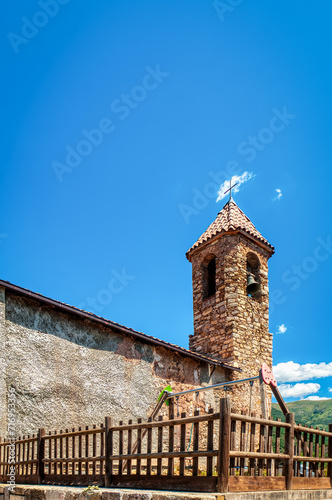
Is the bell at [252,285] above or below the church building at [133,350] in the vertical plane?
above

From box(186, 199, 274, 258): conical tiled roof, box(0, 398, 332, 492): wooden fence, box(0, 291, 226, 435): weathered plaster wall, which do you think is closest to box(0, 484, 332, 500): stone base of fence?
box(0, 398, 332, 492): wooden fence

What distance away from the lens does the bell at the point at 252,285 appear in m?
13.6

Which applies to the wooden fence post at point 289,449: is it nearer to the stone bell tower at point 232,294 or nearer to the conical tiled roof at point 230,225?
the stone bell tower at point 232,294

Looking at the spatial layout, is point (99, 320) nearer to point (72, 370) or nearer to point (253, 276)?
point (72, 370)

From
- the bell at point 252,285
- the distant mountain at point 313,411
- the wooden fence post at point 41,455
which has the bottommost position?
the distant mountain at point 313,411

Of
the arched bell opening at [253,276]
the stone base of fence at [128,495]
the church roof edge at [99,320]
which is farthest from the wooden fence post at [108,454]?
the arched bell opening at [253,276]

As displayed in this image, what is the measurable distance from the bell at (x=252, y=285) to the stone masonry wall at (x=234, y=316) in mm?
174

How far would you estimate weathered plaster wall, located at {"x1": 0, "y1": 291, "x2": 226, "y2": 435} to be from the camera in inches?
325

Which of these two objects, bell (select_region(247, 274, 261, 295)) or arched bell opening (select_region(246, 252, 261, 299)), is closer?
bell (select_region(247, 274, 261, 295))

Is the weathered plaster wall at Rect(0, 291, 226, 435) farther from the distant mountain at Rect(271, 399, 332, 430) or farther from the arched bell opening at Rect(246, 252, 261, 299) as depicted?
the distant mountain at Rect(271, 399, 332, 430)

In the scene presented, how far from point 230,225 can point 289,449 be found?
30.1ft

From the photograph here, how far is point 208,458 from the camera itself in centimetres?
443

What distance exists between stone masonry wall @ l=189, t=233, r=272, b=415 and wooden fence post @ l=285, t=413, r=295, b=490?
687cm

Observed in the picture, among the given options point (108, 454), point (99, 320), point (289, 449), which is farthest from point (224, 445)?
point (99, 320)
